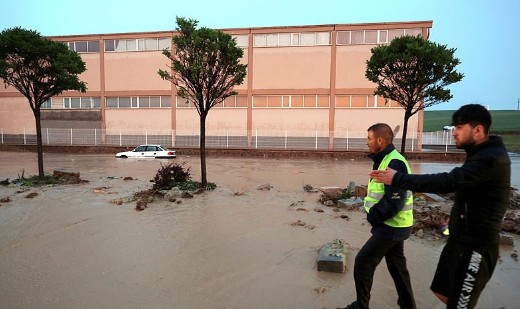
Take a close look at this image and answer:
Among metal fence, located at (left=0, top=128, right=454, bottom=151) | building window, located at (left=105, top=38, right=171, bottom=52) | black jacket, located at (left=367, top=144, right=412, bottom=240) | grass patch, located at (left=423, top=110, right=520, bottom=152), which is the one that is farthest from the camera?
grass patch, located at (left=423, top=110, right=520, bottom=152)

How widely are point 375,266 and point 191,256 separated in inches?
119

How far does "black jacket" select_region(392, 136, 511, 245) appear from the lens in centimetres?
223

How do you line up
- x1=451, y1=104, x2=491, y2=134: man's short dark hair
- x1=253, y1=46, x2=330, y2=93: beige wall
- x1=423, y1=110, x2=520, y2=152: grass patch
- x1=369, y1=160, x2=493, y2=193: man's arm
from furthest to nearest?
x1=423, y1=110, x2=520, y2=152: grass patch < x1=253, y1=46, x2=330, y2=93: beige wall < x1=451, y1=104, x2=491, y2=134: man's short dark hair < x1=369, y1=160, x2=493, y2=193: man's arm

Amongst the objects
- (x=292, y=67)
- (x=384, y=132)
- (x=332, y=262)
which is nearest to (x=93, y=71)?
(x=292, y=67)

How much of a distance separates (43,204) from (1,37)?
5.79m

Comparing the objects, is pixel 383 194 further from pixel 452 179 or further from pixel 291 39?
pixel 291 39

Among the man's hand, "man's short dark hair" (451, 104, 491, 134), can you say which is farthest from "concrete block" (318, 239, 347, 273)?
"man's short dark hair" (451, 104, 491, 134)

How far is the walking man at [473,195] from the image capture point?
88.5 inches

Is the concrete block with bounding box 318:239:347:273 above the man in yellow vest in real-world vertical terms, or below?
below

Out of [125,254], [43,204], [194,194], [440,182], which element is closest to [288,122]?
[194,194]

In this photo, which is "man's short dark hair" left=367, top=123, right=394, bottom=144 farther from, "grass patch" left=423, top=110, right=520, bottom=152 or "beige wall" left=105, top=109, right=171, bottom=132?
"beige wall" left=105, top=109, right=171, bottom=132

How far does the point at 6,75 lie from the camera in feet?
37.7

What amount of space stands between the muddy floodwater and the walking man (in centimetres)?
167

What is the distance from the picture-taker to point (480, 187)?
2.29 metres
